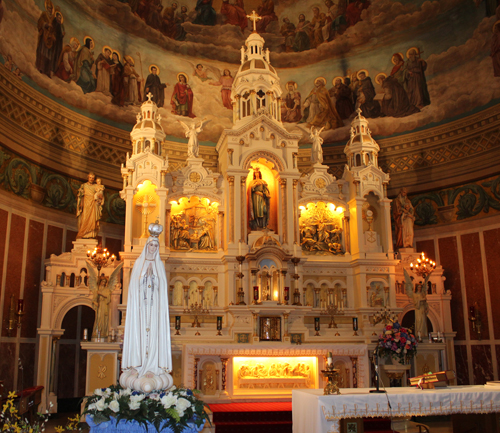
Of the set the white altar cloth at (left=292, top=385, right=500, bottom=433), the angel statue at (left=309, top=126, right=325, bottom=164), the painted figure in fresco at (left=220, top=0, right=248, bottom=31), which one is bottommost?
the white altar cloth at (left=292, top=385, right=500, bottom=433)

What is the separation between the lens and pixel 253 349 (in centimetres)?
1542

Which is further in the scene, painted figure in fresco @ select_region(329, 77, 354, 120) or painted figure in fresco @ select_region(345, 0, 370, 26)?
painted figure in fresco @ select_region(329, 77, 354, 120)

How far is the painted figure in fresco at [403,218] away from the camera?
774 inches

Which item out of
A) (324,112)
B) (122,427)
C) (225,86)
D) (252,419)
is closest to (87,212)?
(252,419)

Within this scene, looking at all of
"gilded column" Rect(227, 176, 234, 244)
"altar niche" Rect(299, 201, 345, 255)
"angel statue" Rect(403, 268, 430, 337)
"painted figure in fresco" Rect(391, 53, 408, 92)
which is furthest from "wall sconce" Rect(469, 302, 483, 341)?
"painted figure in fresco" Rect(391, 53, 408, 92)

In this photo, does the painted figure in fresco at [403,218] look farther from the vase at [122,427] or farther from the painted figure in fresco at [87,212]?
the vase at [122,427]

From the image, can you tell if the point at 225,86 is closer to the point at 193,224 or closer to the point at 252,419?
the point at 193,224

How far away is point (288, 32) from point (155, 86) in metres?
6.67

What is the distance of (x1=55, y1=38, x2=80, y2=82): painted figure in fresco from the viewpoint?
1992 cm

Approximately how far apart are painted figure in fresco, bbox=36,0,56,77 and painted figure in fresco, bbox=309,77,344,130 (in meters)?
11.0

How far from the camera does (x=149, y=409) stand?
6.69 m

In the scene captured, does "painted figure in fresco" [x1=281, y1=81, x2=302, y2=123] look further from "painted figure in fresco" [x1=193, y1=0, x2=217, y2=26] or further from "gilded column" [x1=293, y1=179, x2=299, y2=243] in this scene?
"gilded column" [x1=293, y1=179, x2=299, y2=243]

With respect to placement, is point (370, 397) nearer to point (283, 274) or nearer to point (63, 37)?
point (283, 274)

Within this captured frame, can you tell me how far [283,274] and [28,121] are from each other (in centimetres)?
963
